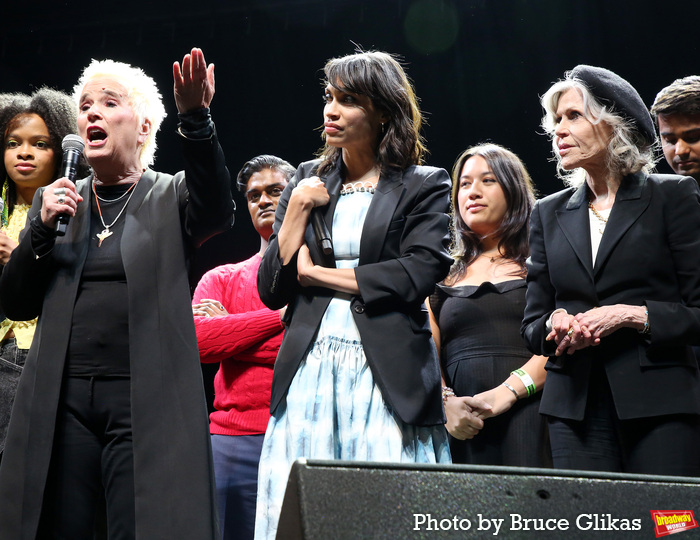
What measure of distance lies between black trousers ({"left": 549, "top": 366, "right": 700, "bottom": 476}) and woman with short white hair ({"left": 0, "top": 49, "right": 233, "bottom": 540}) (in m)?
0.87

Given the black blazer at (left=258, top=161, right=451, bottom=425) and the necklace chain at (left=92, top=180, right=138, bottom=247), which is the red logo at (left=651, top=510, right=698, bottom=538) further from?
the necklace chain at (left=92, top=180, right=138, bottom=247)

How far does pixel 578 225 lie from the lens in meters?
2.19

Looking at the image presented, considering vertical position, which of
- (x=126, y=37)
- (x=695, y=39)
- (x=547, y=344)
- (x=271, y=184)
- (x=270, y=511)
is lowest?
(x=270, y=511)

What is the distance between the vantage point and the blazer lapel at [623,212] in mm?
2086

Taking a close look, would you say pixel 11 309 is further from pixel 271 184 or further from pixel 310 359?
pixel 271 184

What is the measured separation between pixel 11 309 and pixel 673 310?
166cm

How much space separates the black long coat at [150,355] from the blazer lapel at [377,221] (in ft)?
1.17

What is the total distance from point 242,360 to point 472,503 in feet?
6.64

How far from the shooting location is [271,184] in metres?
3.31

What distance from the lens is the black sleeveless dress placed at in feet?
8.04

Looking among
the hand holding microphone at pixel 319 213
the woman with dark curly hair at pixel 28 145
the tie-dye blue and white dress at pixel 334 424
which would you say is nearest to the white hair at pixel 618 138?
the hand holding microphone at pixel 319 213

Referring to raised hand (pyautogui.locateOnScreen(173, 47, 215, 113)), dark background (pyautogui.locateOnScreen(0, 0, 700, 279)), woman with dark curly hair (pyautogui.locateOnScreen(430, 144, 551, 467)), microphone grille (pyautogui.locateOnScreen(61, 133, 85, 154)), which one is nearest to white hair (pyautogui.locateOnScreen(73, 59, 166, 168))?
microphone grille (pyautogui.locateOnScreen(61, 133, 85, 154))

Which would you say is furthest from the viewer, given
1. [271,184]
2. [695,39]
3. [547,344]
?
[695,39]

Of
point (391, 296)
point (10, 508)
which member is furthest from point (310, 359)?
point (10, 508)
